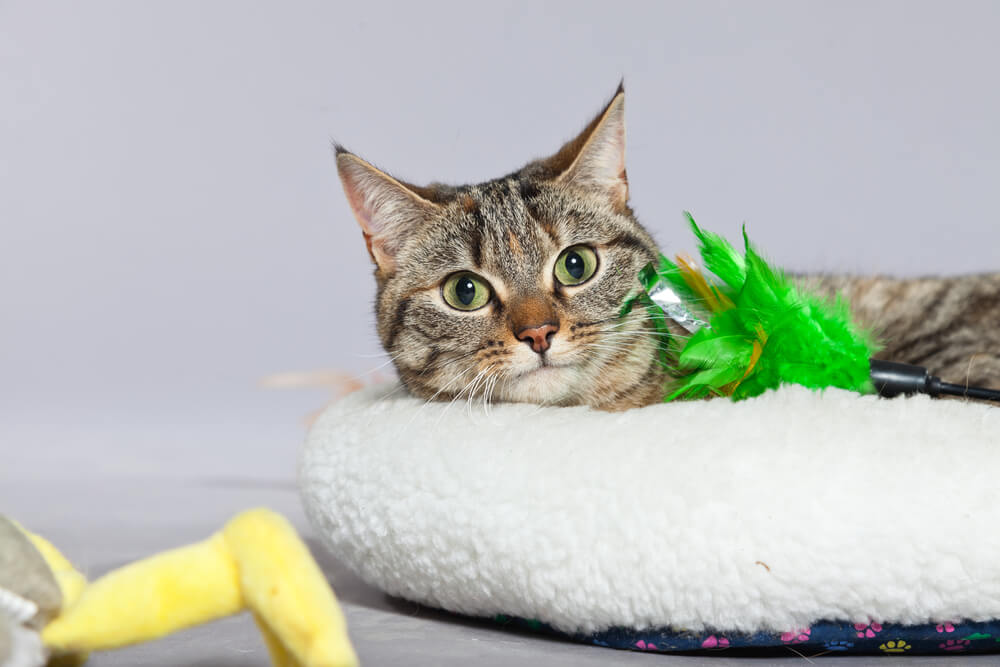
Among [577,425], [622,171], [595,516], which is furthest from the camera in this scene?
[622,171]

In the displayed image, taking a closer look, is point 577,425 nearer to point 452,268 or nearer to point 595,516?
point 595,516

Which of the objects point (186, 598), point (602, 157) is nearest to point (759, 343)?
point (602, 157)

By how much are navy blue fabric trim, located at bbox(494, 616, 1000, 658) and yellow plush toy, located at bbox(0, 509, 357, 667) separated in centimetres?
61

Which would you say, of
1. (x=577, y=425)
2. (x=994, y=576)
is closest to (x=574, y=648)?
(x=577, y=425)

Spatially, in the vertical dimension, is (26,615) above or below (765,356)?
below

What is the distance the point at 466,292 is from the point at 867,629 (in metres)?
0.94

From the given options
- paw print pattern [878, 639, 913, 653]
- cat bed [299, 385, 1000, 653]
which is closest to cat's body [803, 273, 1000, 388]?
cat bed [299, 385, 1000, 653]

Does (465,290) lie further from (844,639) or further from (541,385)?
(844,639)

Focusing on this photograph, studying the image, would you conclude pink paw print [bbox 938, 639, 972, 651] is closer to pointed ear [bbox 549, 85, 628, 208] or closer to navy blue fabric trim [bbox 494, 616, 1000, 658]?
navy blue fabric trim [bbox 494, 616, 1000, 658]

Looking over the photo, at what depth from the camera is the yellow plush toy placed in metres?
0.92

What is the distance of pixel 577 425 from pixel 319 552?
3.31 feet

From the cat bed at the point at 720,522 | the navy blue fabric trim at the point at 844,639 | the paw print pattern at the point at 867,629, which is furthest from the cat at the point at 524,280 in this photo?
the paw print pattern at the point at 867,629

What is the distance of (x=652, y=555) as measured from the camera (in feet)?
4.26

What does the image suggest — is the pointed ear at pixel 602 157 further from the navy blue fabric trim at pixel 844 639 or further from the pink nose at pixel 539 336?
the navy blue fabric trim at pixel 844 639
